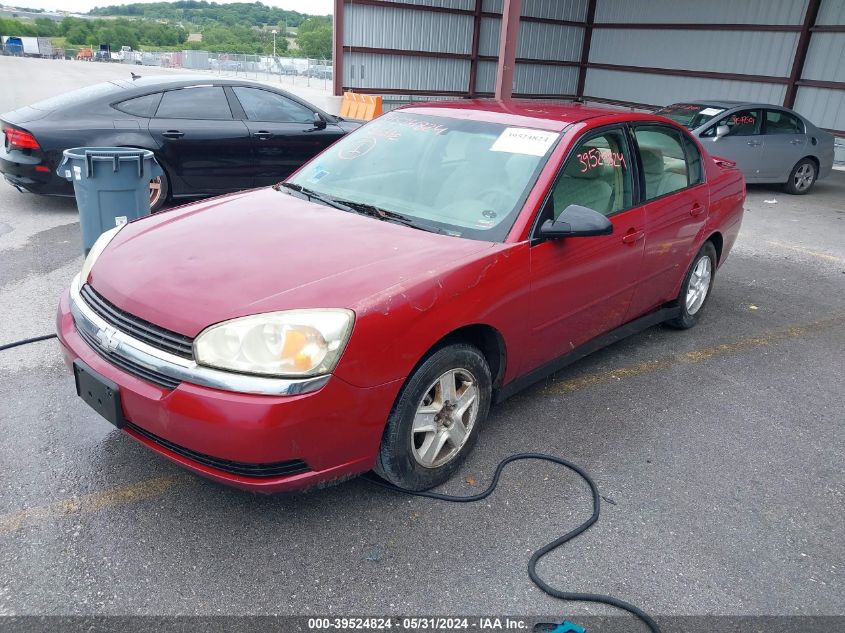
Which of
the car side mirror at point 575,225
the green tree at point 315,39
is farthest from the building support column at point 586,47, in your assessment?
the green tree at point 315,39

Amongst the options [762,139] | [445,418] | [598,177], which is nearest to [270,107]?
[598,177]

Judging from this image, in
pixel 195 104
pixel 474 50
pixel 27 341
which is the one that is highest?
pixel 474 50

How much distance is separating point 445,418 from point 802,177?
36.5 feet

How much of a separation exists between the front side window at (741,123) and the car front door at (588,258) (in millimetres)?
7509

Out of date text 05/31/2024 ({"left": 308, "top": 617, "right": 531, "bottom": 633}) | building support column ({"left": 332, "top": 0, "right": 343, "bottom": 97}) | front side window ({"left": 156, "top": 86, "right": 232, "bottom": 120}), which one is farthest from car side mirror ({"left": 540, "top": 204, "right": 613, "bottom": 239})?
building support column ({"left": 332, "top": 0, "right": 343, "bottom": 97})

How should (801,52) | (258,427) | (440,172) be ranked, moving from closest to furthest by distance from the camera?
(258,427) < (440,172) < (801,52)

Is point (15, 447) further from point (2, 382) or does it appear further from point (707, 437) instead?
Answer: point (707, 437)

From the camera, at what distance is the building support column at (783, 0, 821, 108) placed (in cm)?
1483

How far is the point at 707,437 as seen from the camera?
12.1 ft

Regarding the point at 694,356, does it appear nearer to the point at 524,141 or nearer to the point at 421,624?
the point at 524,141

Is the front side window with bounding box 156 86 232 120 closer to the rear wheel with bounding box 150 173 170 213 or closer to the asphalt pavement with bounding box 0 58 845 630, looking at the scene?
the rear wheel with bounding box 150 173 170 213

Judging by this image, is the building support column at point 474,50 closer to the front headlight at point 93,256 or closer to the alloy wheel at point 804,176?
the alloy wheel at point 804,176

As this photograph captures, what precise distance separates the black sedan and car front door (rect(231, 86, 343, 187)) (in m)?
0.01

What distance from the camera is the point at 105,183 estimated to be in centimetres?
521
